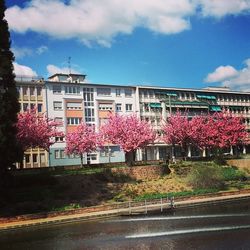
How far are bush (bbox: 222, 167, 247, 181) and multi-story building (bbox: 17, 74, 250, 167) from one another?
24.6 metres

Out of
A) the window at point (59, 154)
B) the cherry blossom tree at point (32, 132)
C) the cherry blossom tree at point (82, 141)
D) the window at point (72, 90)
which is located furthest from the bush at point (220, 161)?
the window at point (72, 90)

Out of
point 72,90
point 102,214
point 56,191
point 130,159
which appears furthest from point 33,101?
point 102,214

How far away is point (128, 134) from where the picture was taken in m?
71.1

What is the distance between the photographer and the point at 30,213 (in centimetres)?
4322

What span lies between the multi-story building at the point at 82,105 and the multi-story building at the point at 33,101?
1193mm

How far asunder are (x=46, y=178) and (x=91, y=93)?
45933 mm

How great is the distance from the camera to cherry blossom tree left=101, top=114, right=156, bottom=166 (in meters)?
70.8

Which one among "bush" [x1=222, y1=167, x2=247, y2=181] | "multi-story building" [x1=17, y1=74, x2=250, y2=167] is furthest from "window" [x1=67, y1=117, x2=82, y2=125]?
"bush" [x1=222, y1=167, x2=247, y2=181]

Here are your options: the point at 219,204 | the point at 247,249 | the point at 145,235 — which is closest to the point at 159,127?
the point at 219,204

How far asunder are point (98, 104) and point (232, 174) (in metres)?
38.9

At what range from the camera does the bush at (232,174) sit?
6532 centimetres

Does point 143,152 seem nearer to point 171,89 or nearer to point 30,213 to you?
point 171,89

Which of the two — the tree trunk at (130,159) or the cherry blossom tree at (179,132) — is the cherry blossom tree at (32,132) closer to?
the tree trunk at (130,159)

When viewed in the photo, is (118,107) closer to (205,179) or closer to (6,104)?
(205,179)
